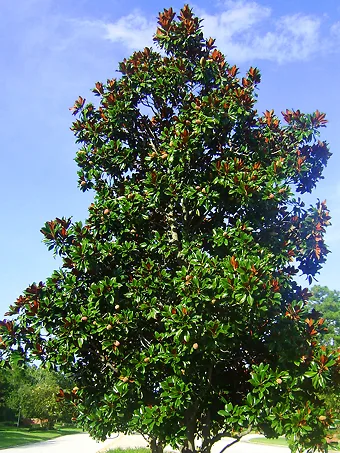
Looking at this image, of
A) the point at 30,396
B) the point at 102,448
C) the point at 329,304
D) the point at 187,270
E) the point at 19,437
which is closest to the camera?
the point at 187,270

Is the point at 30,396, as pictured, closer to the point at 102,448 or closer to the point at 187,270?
the point at 102,448

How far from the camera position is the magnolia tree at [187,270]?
6457 mm

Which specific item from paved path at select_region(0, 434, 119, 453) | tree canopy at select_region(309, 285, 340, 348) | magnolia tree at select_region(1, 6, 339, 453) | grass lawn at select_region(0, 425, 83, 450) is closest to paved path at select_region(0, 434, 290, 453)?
paved path at select_region(0, 434, 119, 453)

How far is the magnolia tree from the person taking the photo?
6.46 meters

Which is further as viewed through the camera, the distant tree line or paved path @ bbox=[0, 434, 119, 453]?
the distant tree line

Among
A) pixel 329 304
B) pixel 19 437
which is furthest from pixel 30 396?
pixel 329 304

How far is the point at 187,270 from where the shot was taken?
271 inches

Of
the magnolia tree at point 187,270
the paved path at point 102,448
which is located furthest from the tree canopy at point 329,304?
the magnolia tree at point 187,270

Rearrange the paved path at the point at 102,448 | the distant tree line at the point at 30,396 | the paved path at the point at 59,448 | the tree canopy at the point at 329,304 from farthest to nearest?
the tree canopy at the point at 329,304
the distant tree line at the point at 30,396
the paved path at the point at 102,448
the paved path at the point at 59,448

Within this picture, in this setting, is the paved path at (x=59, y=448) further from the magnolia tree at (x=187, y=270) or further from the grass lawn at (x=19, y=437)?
the magnolia tree at (x=187, y=270)

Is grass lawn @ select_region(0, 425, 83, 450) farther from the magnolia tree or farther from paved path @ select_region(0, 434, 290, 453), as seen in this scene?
the magnolia tree

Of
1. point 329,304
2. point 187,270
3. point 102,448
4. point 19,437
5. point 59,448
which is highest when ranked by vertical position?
point 329,304

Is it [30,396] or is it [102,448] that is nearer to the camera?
[102,448]

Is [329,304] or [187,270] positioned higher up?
[329,304]
